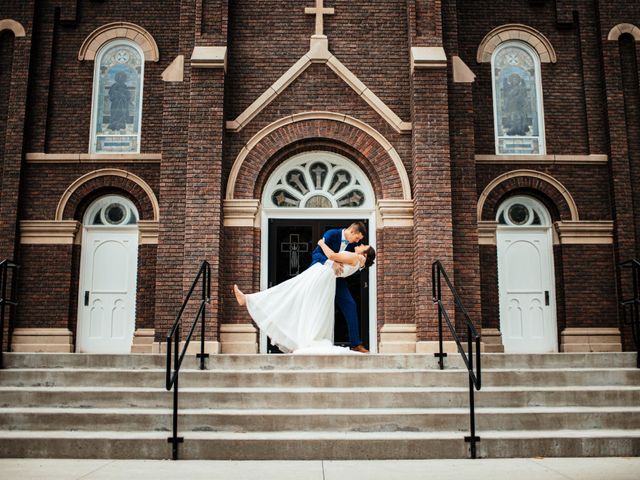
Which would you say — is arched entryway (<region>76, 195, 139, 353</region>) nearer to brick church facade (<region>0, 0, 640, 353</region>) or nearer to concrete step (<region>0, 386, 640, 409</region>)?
brick church facade (<region>0, 0, 640, 353</region>)

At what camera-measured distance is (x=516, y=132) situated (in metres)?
13.2

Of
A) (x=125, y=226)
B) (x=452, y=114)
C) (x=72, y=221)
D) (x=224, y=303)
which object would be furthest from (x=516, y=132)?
(x=72, y=221)

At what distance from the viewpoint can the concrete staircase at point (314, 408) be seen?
267 inches

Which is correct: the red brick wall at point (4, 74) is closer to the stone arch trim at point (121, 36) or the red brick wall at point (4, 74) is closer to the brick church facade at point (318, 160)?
the brick church facade at point (318, 160)

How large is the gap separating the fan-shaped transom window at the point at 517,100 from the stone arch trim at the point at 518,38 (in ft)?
0.36

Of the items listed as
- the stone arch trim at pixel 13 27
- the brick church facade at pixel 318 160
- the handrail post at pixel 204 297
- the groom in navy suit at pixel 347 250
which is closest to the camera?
the handrail post at pixel 204 297

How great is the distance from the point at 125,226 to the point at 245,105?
3.27 meters

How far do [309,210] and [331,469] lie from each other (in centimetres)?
621

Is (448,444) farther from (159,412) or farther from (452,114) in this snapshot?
(452,114)

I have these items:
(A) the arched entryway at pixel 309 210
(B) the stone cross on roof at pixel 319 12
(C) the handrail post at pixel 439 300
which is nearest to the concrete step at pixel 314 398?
(C) the handrail post at pixel 439 300

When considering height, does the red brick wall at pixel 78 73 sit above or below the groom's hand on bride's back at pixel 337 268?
above

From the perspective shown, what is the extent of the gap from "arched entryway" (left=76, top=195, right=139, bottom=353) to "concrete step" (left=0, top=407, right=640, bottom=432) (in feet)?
16.7

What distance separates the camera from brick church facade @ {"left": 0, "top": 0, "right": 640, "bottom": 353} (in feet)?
36.9

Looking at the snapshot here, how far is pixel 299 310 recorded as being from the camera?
30.8ft
